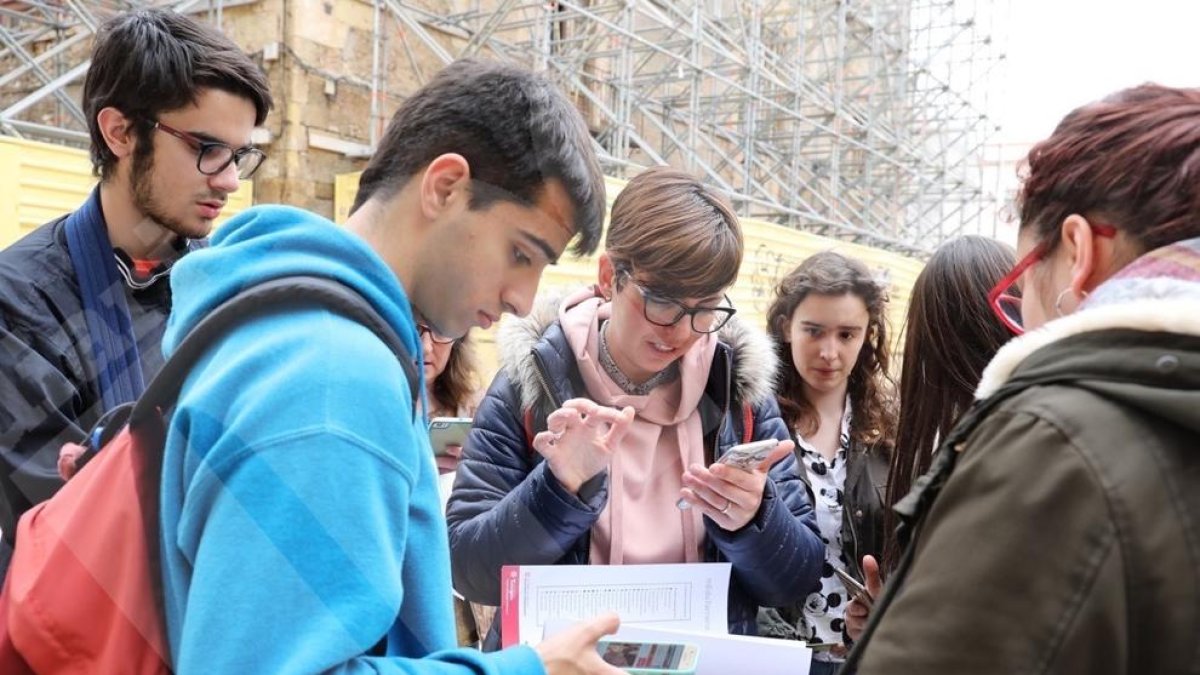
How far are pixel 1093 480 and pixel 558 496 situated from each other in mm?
941

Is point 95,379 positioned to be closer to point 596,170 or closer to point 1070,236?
point 596,170

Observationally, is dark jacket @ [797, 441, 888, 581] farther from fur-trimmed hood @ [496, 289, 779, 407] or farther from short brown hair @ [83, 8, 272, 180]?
short brown hair @ [83, 8, 272, 180]

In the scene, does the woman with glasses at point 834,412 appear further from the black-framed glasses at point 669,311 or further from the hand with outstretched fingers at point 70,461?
the hand with outstretched fingers at point 70,461

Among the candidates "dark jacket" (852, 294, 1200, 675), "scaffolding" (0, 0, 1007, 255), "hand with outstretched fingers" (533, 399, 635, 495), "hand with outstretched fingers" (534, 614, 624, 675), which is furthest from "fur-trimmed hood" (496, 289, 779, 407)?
"scaffolding" (0, 0, 1007, 255)

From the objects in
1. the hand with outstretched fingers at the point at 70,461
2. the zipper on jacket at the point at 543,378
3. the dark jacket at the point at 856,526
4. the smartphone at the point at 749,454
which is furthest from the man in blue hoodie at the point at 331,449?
the dark jacket at the point at 856,526

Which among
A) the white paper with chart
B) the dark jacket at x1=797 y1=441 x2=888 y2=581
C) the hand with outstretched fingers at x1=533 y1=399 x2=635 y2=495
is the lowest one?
the dark jacket at x1=797 y1=441 x2=888 y2=581

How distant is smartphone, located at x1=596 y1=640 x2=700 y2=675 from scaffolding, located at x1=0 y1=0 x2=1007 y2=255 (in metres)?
5.37

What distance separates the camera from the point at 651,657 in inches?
52.7

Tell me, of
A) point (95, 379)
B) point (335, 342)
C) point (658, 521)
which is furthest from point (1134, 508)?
point (95, 379)

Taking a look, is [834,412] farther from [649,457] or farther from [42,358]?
[42,358]

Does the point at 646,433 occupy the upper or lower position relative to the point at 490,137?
lower

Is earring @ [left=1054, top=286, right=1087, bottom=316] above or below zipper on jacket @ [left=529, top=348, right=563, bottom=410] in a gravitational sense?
above

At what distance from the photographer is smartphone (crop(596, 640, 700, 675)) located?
4.28 ft

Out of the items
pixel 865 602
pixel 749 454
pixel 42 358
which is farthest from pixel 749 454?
pixel 42 358
